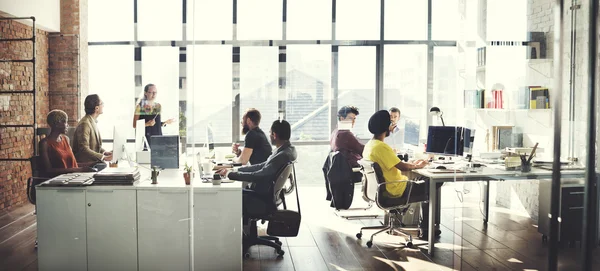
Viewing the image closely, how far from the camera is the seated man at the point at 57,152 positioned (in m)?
4.59

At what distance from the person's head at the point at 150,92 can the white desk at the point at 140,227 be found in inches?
26.4

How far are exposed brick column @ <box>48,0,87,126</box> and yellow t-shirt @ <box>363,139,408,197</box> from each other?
3015 millimetres

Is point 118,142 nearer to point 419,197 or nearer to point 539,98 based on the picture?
point 419,197

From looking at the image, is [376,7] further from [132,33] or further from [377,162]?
[132,33]

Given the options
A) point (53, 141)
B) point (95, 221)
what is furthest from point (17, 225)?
point (95, 221)

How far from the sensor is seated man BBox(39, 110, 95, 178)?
4.59 m

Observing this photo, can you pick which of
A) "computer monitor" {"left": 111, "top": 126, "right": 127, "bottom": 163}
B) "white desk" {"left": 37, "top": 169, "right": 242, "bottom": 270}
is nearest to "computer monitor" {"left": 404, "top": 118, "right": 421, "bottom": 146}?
"white desk" {"left": 37, "top": 169, "right": 242, "bottom": 270}

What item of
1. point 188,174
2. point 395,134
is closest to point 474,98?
point 188,174

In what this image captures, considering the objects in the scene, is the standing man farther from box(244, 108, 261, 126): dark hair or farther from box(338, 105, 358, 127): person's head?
box(244, 108, 261, 126): dark hair

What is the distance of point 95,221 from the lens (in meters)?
3.86

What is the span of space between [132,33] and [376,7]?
5.00m

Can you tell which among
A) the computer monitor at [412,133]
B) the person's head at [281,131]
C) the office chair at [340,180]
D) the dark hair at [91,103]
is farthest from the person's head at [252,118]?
the computer monitor at [412,133]

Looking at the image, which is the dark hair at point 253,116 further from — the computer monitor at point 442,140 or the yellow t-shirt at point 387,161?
the computer monitor at point 442,140

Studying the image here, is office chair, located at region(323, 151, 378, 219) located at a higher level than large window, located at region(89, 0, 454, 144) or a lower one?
lower
